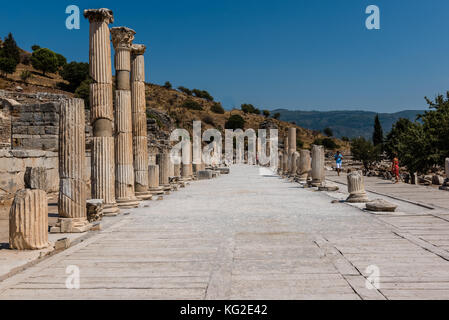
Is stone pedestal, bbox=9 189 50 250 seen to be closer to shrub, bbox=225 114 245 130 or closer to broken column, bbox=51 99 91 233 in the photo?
broken column, bbox=51 99 91 233

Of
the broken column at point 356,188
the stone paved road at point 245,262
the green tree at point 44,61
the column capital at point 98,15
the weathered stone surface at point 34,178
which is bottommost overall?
the stone paved road at point 245,262

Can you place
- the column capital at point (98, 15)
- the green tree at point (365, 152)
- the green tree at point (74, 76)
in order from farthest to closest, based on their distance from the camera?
the green tree at point (74, 76)
the green tree at point (365, 152)
the column capital at point (98, 15)

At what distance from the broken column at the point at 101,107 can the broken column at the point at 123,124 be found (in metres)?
1.41

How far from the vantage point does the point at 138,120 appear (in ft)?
44.3

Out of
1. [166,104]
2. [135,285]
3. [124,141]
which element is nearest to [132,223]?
[124,141]

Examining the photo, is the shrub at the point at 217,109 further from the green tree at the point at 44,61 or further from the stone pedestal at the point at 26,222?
the stone pedestal at the point at 26,222

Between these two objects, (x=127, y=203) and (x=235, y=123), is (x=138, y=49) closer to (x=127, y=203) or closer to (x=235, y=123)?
(x=127, y=203)

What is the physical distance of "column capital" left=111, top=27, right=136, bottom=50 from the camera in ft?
39.6

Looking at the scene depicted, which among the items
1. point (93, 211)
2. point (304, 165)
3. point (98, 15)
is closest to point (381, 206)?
point (93, 211)

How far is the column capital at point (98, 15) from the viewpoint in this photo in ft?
32.6

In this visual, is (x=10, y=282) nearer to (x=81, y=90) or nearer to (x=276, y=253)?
(x=276, y=253)

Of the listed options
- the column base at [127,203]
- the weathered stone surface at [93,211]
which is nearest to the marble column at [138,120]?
the column base at [127,203]
